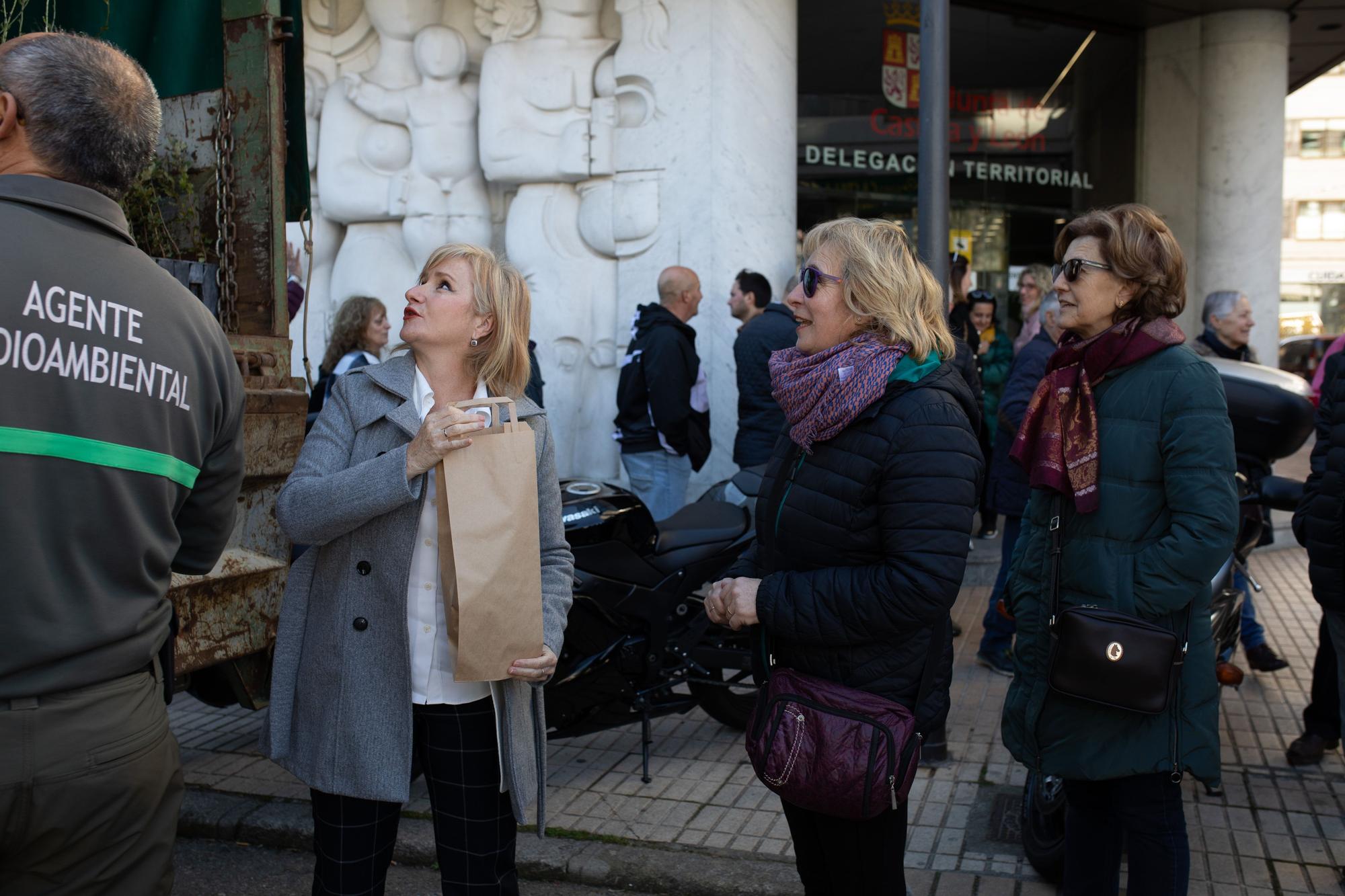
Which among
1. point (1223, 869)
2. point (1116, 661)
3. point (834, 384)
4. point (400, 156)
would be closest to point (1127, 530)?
point (1116, 661)

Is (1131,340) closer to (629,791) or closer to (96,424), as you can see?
(96,424)

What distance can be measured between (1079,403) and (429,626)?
160 cm

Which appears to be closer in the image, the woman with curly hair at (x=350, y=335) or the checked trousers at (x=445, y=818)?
the checked trousers at (x=445, y=818)

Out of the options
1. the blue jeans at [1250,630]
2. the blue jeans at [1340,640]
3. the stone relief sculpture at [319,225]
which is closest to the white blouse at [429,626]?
the blue jeans at [1340,640]

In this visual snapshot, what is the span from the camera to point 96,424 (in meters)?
1.78

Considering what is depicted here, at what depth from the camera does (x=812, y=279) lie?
8.31 ft

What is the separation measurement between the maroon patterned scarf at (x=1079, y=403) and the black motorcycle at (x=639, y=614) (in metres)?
1.38

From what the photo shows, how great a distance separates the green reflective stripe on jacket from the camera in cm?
171

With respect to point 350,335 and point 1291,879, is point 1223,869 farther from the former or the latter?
point 350,335

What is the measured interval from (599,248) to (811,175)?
8.91ft

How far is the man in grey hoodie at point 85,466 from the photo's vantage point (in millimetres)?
1724

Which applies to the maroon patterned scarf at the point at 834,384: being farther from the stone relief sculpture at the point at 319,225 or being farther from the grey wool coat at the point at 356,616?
the stone relief sculpture at the point at 319,225

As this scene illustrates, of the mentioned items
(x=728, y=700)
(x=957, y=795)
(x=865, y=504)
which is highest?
(x=865, y=504)

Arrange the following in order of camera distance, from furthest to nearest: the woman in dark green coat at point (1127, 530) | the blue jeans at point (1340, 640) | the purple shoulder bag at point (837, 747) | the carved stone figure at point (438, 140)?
the carved stone figure at point (438, 140)
the blue jeans at point (1340, 640)
the woman in dark green coat at point (1127, 530)
the purple shoulder bag at point (837, 747)
